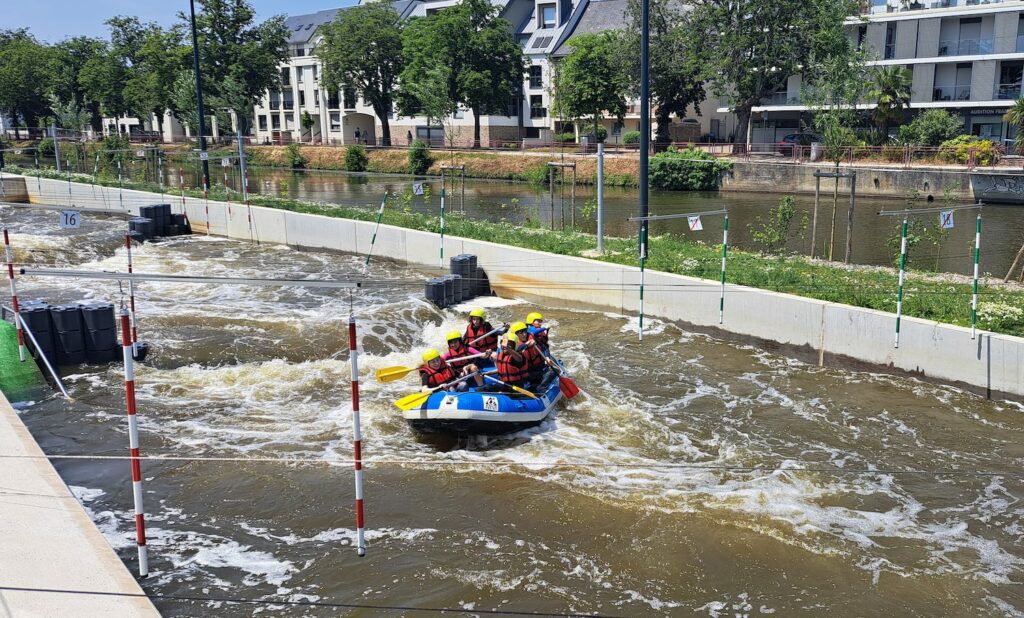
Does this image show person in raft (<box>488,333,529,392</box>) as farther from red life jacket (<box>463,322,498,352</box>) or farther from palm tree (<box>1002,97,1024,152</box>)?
palm tree (<box>1002,97,1024,152</box>)

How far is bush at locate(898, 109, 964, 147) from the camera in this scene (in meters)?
44.3

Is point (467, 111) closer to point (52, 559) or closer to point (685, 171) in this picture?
point (685, 171)

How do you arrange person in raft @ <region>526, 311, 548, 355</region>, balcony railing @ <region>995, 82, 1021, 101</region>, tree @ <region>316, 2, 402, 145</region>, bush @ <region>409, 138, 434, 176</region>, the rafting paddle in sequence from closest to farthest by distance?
the rafting paddle < person in raft @ <region>526, 311, 548, 355</region> < balcony railing @ <region>995, 82, 1021, 101</region> < bush @ <region>409, 138, 434, 176</region> < tree @ <region>316, 2, 402, 145</region>

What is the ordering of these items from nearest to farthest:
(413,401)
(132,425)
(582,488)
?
(132,425)
(582,488)
(413,401)

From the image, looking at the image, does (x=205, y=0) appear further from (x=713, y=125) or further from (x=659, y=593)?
(x=659, y=593)

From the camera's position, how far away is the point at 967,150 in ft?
133

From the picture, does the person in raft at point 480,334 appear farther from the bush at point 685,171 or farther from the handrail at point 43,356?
the bush at point 685,171

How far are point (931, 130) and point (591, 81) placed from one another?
74.0 ft

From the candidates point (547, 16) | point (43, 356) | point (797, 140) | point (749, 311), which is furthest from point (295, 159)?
point (749, 311)

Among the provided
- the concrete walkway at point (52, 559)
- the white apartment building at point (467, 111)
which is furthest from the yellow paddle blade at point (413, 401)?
the white apartment building at point (467, 111)

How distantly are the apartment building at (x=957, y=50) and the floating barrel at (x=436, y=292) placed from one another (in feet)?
125

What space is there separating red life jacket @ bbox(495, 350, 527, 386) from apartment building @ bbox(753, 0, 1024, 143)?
4317cm

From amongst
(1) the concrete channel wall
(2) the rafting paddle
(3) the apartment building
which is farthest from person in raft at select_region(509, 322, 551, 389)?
(3) the apartment building

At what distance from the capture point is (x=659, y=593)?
7707 mm
